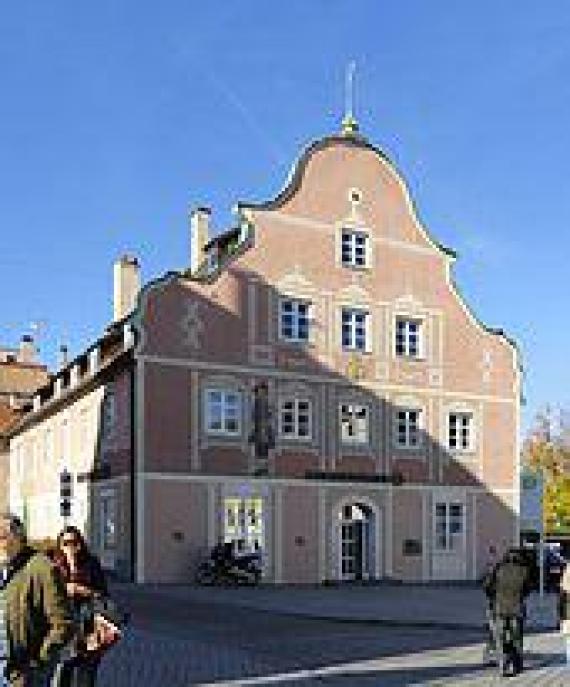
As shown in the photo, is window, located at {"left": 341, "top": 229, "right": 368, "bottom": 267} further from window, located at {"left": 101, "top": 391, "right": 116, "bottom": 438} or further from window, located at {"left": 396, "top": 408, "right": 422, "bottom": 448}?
window, located at {"left": 101, "top": 391, "right": 116, "bottom": 438}

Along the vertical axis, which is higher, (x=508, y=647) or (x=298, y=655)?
(x=508, y=647)

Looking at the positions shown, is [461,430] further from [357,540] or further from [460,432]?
[357,540]

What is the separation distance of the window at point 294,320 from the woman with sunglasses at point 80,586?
87.9ft

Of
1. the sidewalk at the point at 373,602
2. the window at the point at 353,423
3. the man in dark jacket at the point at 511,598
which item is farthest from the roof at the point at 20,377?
the man in dark jacket at the point at 511,598

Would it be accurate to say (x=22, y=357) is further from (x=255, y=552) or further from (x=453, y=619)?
(x=453, y=619)

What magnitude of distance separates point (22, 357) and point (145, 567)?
41.0 meters

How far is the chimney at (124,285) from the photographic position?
45.9 metres

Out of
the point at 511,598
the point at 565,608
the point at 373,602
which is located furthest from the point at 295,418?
the point at 565,608

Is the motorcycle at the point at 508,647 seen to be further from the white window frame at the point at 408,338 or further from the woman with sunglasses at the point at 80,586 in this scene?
the white window frame at the point at 408,338

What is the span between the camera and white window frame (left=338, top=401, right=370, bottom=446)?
3759 centimetres

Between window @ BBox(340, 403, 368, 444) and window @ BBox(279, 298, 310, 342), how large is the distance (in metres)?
2.66

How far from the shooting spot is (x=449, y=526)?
40.0m

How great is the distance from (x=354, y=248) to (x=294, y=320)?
342cm

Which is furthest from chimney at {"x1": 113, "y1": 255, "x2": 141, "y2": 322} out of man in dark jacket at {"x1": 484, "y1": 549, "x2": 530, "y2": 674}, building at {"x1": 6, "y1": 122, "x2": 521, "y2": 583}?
man in dark jacket at {"x1": 484, "y1": 549, "x2": 530, "y2": 674}
